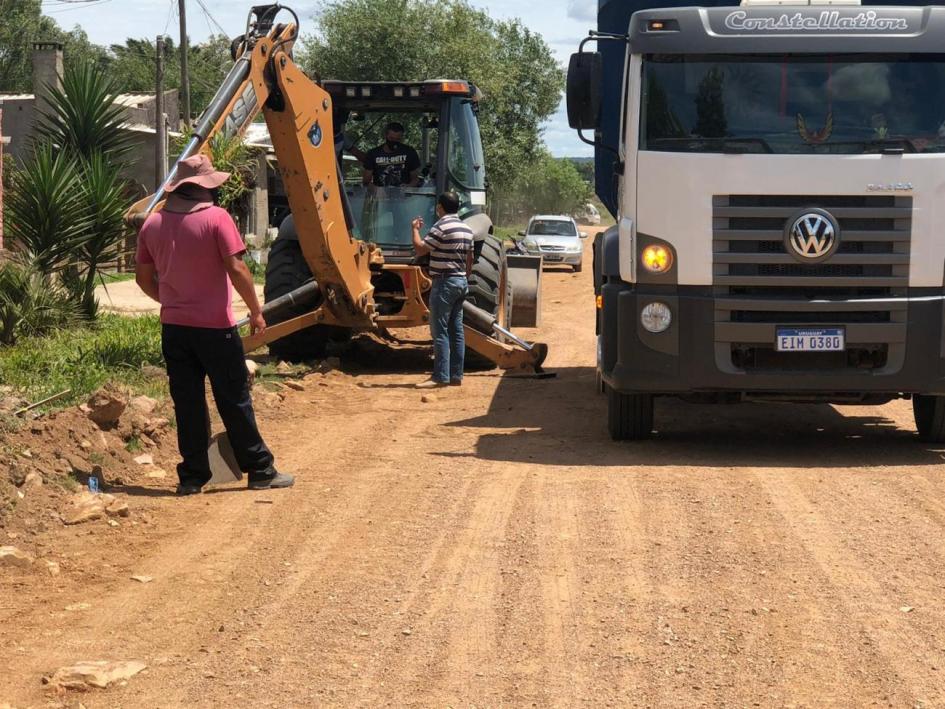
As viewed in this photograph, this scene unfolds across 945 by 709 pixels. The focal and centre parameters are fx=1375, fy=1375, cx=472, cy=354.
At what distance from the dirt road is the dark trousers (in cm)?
Result: 26

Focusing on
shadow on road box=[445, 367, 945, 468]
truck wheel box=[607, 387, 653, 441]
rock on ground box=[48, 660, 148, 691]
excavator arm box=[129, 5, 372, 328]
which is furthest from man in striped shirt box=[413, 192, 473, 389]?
rock on ground box=[48, 660, 148, 691]

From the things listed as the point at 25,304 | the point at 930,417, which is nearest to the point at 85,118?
the point at 25,304

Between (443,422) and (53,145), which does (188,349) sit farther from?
(53,145)

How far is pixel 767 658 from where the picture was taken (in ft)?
16.4

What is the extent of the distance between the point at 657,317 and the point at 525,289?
7745 mm

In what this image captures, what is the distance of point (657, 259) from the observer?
9.16 m

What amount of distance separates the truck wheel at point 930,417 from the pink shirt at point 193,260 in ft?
15.9

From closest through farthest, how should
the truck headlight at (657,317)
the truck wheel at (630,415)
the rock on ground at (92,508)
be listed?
1. the rock on ground at (92,508)
2. the truck headlight at (657,317)
3. the truck wheel at (630,415)

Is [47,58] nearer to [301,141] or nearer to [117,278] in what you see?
[117,278]

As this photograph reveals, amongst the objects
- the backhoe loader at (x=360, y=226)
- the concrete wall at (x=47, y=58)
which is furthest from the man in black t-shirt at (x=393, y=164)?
the concrete wall at (x=47, y=58)

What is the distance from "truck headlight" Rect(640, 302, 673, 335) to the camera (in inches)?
360

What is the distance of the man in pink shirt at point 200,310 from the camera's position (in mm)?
7750

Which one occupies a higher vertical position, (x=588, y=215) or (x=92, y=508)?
(x=92, y=508)

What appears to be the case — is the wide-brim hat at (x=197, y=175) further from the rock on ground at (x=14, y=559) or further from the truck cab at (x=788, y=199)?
the truck cab at (x=788, y=199)
